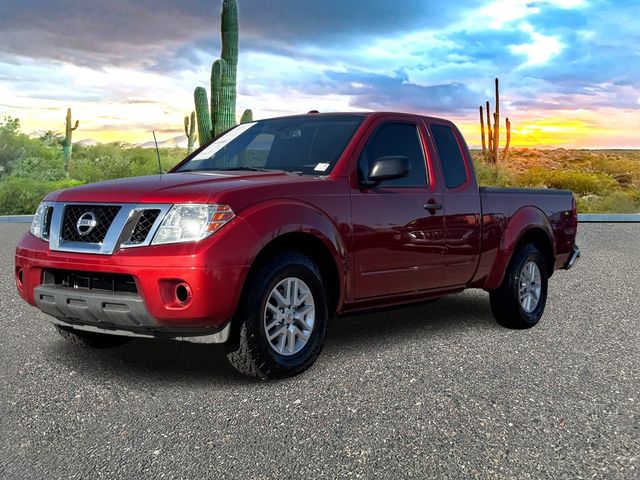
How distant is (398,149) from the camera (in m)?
6.73

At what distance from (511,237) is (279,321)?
9.62ft

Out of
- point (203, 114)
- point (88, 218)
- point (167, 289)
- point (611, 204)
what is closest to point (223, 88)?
point (203, 114)

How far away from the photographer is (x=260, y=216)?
17.2 ft

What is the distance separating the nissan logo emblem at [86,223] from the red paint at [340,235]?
0.35 ft

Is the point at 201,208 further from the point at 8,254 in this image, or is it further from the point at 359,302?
the point at 8,254

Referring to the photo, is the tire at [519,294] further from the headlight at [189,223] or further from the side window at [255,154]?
the headlight at [189,223]

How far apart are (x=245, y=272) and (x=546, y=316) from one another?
433cm

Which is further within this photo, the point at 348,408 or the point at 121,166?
the point at 121,166

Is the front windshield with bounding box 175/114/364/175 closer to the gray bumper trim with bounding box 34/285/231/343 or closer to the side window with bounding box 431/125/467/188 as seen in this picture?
the side window with bounding box 431/125/467/188

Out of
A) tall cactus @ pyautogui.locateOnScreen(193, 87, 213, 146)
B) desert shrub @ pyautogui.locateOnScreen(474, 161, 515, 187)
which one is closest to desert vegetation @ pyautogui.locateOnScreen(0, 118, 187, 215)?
tall cactus @ pyautogui.locateOnScreen(193, 87, 213, 146)

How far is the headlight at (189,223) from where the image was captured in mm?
5039

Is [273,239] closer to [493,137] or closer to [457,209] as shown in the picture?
[457,209]

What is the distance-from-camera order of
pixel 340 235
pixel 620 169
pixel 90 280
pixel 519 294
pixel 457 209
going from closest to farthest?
pixel 90 280
pixel 340 235
pixel 457 209
pixel 519 294
pixel 620 169

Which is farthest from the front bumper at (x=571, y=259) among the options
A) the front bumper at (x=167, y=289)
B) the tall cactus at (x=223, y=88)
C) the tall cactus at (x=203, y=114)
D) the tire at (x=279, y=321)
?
the tall cactus at (x=203, y=114)
